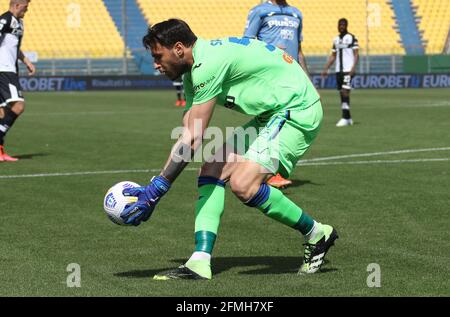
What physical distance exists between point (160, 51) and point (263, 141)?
3.00 ft

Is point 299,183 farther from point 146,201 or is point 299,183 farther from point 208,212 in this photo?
point 146,201

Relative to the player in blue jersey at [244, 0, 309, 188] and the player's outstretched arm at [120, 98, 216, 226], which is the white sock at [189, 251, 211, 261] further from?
the player in blue jersey at [244, 0, 309, 188]

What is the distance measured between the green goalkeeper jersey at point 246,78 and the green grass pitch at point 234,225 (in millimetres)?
1154

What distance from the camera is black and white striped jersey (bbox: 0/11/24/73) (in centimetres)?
1519

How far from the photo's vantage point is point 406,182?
38.6ft

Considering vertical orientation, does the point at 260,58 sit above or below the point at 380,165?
above

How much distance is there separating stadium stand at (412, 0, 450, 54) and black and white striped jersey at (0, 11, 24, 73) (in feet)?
129

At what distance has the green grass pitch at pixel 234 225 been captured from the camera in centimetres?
649

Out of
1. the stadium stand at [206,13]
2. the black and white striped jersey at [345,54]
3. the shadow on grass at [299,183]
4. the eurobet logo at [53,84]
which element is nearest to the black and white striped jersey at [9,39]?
the shadow on grass at [299,183]

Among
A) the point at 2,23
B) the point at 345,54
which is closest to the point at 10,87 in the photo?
the point at 2,23

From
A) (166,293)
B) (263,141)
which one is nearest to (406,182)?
(263,141)

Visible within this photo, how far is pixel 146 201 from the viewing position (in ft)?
21.6

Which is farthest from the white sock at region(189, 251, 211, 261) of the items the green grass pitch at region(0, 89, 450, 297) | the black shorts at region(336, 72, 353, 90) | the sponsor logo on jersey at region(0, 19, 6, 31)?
the black shorts at region(336, 72, 353, 90)
